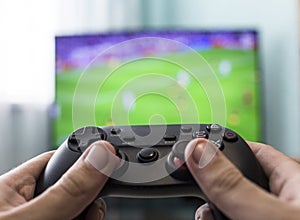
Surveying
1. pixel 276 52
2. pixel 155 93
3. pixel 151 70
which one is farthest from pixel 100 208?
pixel 276 52

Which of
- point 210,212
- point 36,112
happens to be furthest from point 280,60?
point 210,212

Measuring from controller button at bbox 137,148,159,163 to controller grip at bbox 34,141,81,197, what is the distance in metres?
0.07

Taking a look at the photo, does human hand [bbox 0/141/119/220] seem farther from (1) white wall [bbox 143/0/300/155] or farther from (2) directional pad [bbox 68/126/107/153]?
(1) white wall [bbox 143/0/300/155]

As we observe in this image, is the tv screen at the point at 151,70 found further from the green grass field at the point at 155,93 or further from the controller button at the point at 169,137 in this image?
the controller button at the point at 169,137

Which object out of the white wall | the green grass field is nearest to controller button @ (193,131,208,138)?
the green grass field

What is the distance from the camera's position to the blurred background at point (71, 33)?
157 centimetres

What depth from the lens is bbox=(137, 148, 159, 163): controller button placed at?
1.64ft

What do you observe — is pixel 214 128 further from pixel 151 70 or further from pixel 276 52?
pixel 276 52

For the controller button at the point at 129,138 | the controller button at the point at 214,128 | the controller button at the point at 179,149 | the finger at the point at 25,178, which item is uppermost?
the controller button at the point at 214,128

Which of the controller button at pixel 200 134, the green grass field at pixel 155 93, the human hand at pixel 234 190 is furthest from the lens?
the green grass field at pixel 155 93

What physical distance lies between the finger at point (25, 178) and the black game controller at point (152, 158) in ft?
0.04

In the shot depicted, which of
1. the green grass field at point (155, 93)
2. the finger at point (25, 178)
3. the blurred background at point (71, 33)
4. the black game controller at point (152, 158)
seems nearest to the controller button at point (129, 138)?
the black game controller at point (152, 158)

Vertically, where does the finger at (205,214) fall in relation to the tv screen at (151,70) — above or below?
below

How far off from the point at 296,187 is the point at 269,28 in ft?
4.80
